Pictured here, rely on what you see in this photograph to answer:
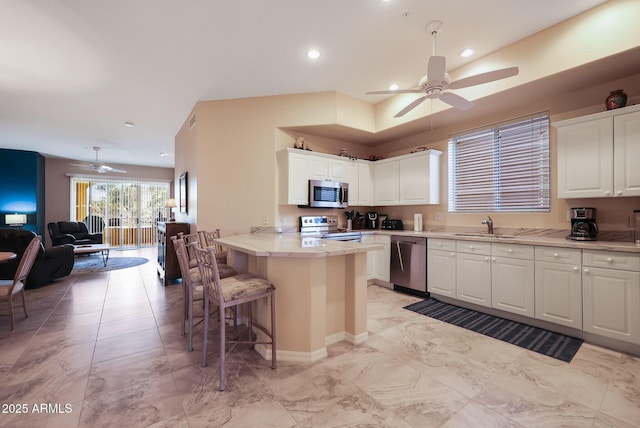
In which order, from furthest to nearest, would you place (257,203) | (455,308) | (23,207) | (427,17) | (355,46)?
(23,207) < (257,203) < (455,308) < (355,46) < (427,17)

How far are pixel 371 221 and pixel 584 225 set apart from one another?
9.74 feet

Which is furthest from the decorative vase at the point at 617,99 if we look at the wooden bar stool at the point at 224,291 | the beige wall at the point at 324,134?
the wooden bar stool at the point at 224,291

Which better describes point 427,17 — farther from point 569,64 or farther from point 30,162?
point 30,162

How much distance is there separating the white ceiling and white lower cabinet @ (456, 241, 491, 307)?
7.38ft

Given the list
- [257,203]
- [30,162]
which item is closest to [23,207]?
[30,162]

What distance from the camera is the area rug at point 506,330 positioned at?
2449 mm

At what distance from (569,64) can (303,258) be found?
3.06 m

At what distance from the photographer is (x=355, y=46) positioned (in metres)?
2.95

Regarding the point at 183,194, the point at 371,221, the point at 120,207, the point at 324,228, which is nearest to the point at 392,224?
the point at 371,221

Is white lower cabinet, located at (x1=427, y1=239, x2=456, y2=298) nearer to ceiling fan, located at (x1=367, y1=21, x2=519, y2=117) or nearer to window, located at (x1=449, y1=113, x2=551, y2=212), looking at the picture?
window, located at (x1=449, y1=113, x2=551, y2=212)

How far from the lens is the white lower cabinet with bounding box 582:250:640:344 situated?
89.8 inches

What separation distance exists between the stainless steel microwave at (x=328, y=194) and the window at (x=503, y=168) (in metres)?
1.67

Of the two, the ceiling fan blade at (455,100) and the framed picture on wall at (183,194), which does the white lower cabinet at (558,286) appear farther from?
the framed picture on wall at (183,194)

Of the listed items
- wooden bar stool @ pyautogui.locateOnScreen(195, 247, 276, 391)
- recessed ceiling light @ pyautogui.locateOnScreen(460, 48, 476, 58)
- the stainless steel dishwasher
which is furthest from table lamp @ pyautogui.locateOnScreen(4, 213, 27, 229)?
recessed ceiling light @ pyautogui.locateOnScreen(460, 48, 476, 58)
